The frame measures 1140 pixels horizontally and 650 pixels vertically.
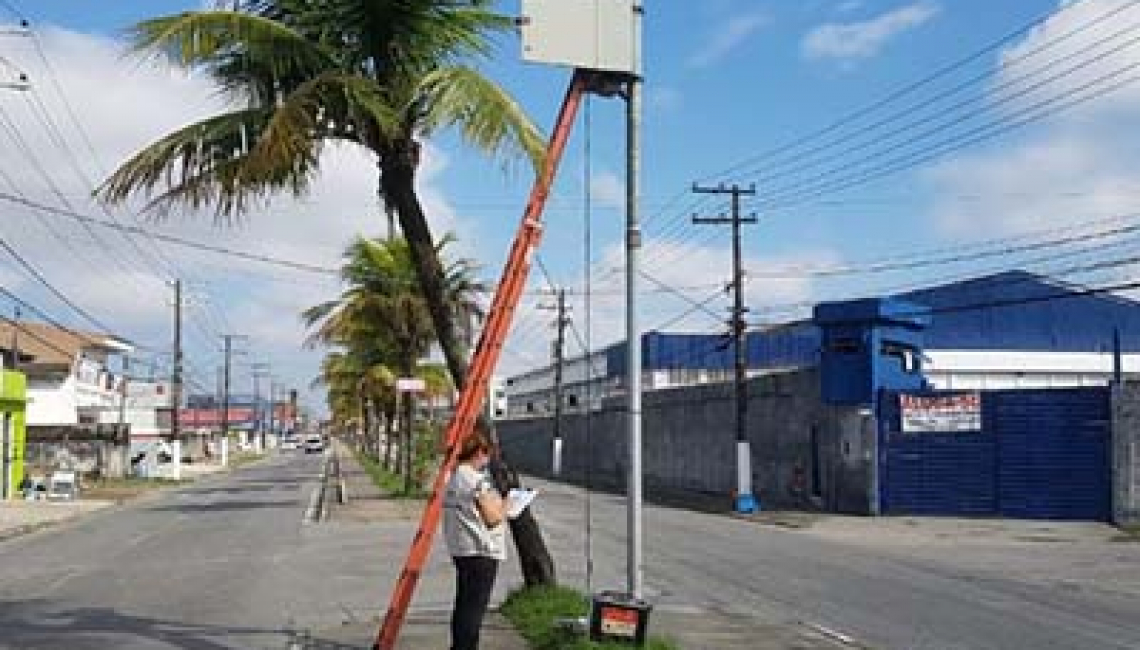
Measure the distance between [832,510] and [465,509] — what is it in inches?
1067

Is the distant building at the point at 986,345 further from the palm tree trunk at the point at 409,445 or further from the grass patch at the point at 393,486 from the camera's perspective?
the palm tree trunk at the point at 409,445

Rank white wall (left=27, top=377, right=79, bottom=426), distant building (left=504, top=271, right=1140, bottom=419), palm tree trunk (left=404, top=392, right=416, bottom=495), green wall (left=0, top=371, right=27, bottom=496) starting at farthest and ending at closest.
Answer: white wall (left=27, top=377, right=79, bottom=426)
distant building (left=504, top=271, right=1140, bottom=419)
green wall (left=0, top=371, right=27, bottom=496)
palm tree trunk (left=404, top=392, right=416, bottom=495)

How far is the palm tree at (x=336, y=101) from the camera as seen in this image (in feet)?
36.7

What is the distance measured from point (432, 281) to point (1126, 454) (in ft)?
70.7

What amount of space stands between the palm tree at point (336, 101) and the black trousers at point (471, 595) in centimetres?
267

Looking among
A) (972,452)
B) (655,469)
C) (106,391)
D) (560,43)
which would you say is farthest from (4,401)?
(106,391)

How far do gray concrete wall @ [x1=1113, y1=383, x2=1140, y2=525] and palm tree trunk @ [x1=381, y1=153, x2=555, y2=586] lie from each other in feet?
67.7

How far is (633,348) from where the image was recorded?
10.1m

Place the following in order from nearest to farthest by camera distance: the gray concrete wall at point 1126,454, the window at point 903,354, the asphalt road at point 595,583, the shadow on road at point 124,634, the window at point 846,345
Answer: the shadow on road at point 124,634 < the asphalt road at point 595,583 < the gray concrete wall at point 1126,454 < the window at point 846,345 < the window at point 903,354

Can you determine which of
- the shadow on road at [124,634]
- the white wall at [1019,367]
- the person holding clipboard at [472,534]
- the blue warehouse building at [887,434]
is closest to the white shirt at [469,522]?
the person holding clipboard at [472,534]

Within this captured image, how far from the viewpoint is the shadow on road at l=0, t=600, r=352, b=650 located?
1200 centimetres

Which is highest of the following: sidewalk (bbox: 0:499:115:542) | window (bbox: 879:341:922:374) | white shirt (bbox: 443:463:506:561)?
window (bbox: 879:341:922:374)

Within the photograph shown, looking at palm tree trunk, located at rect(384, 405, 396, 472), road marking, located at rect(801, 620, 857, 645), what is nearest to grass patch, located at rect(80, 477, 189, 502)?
palm tree trunk, located at rect(384, 405, 396, 472)

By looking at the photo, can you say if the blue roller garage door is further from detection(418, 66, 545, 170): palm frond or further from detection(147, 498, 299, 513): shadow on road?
detection(418, 66, 545, 170): palm frond
